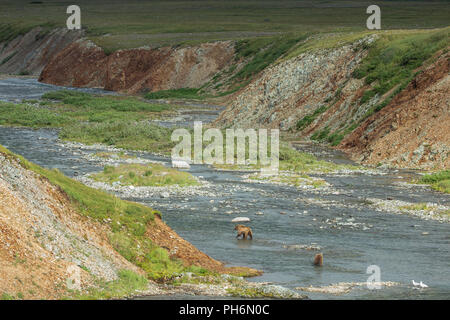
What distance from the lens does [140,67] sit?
12575 centimetres

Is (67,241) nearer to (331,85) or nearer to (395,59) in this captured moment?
(395,59)

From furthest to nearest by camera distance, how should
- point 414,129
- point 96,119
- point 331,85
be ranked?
point 96,119 < point 331,85 < point 414,129

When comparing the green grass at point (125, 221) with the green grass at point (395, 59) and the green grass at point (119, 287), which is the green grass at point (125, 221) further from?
the green grass at point (395, 59)

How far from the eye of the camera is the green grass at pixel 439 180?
4410 cm

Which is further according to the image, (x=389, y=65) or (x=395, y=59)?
(x=395, y=59)

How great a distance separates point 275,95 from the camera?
258ft

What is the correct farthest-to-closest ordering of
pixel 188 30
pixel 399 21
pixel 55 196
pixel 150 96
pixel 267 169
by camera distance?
1. pixel 399 21
2. pixel 188 30
3. pixel 150 96
4. pixel 267 169
5. pixel 55 196

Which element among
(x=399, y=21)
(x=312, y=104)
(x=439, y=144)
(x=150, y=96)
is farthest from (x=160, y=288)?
(x=399, y=21)

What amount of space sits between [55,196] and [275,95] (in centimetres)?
5475

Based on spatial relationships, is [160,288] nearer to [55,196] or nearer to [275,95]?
[55,196]

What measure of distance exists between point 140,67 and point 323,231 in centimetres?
9531

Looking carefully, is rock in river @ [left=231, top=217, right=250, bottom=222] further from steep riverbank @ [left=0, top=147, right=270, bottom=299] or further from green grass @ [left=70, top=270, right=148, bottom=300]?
green grass @ [left=70, top=270, right=148, bottom=300]

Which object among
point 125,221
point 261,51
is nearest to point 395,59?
point 261,51

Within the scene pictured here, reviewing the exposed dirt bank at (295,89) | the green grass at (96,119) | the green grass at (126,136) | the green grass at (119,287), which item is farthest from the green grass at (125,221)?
the exposed dirt bank at (295,89)
